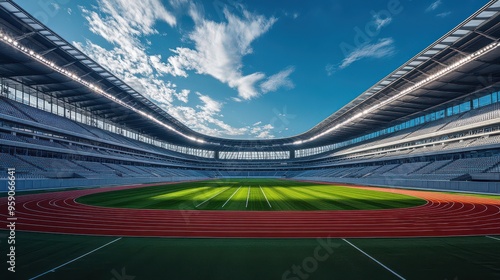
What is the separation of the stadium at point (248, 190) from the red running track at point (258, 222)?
4.5 inches

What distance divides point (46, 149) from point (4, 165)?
23.4 ft

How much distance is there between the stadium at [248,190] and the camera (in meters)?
6.80

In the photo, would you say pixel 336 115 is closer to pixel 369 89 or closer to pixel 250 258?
pixel 369 89

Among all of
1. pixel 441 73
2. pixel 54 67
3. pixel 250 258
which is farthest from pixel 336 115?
pixel 250 258

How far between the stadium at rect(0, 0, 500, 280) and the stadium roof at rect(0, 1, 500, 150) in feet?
0.59

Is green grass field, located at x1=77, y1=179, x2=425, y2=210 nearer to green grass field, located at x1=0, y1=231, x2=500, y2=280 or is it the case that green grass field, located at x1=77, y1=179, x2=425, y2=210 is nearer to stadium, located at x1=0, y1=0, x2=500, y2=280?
stadium, located at x1=0, y1=0, x2=500, y2=280

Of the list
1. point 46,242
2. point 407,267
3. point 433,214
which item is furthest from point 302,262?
point 433,214

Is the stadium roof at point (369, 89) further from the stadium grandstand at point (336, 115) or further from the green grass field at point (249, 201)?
the green grass field at point (249, 201)

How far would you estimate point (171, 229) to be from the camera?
10031mm

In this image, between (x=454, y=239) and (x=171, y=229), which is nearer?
(x=454, y=239)

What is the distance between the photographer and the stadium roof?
20078mm

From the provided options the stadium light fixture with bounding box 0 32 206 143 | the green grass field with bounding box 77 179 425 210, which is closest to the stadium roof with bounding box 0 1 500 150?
the stadium light fixture with bounding box 0 32 206 143

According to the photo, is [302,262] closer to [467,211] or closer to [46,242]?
[46,242]

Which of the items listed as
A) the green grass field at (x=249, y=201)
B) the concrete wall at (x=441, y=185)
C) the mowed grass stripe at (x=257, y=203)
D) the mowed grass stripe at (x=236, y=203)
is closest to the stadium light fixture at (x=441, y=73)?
the concrete wall at (x=441, y=185)
